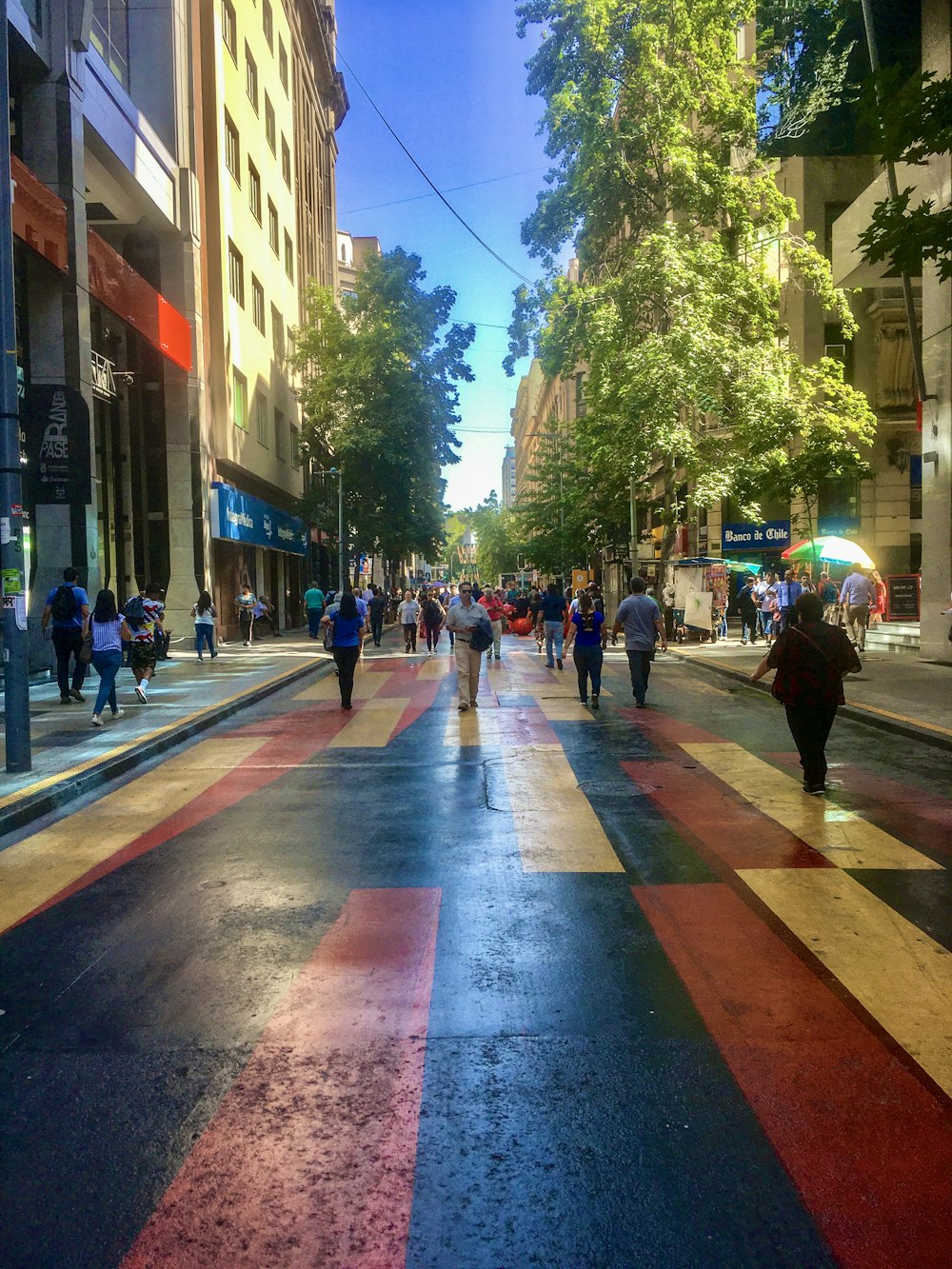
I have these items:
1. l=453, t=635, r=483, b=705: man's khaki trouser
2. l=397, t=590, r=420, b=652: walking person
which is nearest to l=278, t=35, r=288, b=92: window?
l=397, t=590, r=420, b=652: walking person

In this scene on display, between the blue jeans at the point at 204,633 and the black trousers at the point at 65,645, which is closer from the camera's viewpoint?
the black trousers at the point at 65,645

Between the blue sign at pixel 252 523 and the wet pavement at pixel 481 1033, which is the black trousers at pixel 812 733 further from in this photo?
the blue sign at pixel 252 523

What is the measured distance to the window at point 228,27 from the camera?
103 feet

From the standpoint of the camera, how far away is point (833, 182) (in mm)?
32844

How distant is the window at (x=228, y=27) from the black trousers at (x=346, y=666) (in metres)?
24.5

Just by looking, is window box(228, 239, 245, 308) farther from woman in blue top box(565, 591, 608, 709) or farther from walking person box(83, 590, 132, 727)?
walking person box(83, 590, 132, 727)

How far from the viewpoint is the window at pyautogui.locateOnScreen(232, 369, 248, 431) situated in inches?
1312

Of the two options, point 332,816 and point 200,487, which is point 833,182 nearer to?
point 200,487

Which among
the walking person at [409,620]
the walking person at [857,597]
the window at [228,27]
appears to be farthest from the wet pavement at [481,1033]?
the window at [228,27]

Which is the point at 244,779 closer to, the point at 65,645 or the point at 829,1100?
the point at 65,645

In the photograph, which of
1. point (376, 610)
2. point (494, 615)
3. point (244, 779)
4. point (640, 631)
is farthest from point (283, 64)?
point (244, 779)

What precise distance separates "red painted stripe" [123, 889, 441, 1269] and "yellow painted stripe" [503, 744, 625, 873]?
1.95 metres

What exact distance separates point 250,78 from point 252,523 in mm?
15669

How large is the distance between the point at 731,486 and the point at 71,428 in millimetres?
19911
